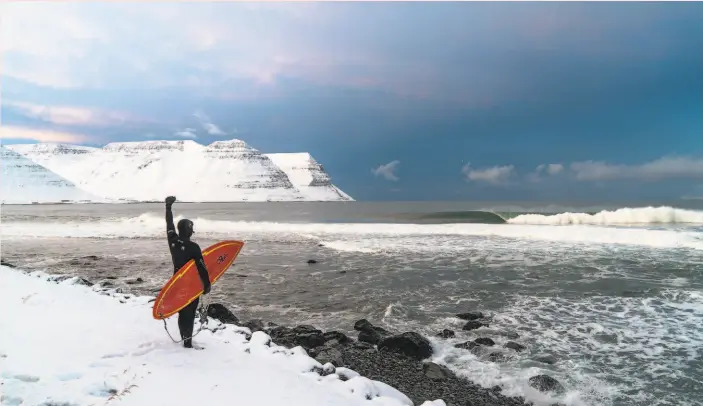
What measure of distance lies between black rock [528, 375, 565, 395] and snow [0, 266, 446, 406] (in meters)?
2.56

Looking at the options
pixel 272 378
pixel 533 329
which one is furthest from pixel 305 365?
pixel 533 329

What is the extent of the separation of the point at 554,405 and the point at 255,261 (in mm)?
16215

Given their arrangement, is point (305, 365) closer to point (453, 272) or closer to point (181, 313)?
point (181, 313)

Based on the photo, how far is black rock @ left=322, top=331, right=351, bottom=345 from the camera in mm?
8367

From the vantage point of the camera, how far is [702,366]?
288 inches

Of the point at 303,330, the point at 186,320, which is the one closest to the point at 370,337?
the point at 303,330

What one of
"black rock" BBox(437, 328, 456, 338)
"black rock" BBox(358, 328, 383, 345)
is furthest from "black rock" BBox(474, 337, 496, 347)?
"black rock" BBox(358, 328, 383, 345)

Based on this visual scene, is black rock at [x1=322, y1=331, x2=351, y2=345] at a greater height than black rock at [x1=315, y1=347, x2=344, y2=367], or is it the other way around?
black rock at [x1=315, y1=347, x2=344, y2=367]

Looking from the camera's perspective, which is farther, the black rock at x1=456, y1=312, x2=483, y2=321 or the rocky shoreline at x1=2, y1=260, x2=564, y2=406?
the black rock at x1=456, y1=312, x2=483, y2=321

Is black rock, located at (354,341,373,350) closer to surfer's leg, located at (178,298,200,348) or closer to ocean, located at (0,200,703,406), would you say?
ocean, located at (0,200,703,406)

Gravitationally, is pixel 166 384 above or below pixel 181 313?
below

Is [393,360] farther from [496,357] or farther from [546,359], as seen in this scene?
[546,359]

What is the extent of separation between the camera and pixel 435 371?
7.00 meters

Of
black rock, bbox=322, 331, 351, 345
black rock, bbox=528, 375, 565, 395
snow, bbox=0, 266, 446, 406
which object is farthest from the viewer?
black rock, bbox=322, 331, 351, 345
